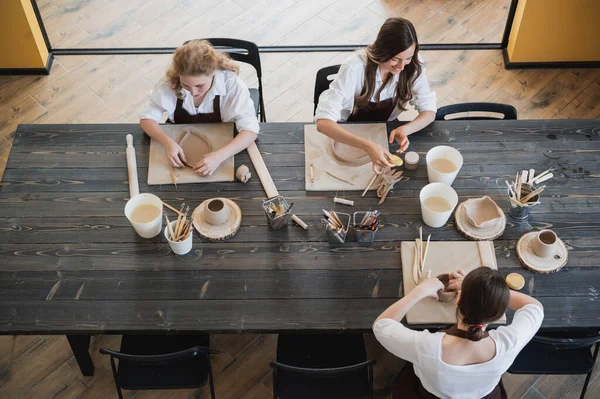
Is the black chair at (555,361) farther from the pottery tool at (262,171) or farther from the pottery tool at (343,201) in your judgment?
Answer: the pottery tool at (262,171)

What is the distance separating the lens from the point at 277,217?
267 cm

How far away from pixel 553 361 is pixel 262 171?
4.93ft

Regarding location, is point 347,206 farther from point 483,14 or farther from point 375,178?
point 483,14

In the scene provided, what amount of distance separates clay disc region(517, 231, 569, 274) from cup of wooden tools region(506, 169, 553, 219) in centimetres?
12

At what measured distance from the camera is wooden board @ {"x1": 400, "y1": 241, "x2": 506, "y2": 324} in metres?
2.48

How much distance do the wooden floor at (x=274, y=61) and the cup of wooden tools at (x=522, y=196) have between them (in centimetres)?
164

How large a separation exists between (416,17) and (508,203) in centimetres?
250

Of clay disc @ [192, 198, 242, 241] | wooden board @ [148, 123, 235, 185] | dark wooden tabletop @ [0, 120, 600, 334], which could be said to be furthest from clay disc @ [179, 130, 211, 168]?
clay disc @ [192, 198, 242, 241]

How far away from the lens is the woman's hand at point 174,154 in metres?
2.90

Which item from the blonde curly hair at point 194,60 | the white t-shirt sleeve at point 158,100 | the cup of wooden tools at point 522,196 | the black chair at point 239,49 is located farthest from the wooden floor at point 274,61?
the cup of wooden tools at point 522,196

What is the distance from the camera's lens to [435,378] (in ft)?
7.34

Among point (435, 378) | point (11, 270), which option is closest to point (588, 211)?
point (435, 378)

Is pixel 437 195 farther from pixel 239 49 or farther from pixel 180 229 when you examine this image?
pixel 239 49

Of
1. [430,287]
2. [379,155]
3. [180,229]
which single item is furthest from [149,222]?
[430,287]
